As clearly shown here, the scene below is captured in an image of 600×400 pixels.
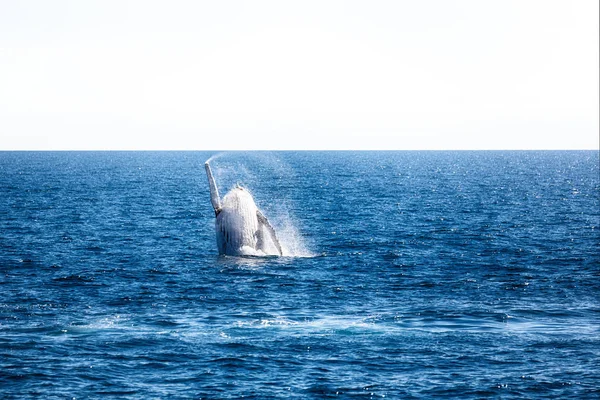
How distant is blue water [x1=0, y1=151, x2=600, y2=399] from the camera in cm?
2644

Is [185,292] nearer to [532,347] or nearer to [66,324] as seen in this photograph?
[66,324]

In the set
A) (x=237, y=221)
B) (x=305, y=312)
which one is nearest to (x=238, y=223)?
(x=237, y=221)

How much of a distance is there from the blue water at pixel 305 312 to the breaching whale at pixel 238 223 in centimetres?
124

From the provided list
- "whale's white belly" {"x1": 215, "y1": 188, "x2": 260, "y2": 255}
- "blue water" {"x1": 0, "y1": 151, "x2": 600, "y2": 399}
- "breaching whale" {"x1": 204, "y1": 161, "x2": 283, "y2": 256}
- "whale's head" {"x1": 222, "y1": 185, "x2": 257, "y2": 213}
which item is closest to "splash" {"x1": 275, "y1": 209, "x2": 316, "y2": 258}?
"blue water" {"x1": 0, "y1": 151, "x2": 600, "y2": 399}

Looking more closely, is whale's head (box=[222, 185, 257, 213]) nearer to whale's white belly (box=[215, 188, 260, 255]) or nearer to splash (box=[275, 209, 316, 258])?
whale's white belly (box=[215, 188, 260, 255])

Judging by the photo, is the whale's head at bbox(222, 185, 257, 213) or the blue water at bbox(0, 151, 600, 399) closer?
the blue water at bbox(0, 151, 600, 399)

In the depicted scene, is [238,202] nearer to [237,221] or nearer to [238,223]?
[237,221]

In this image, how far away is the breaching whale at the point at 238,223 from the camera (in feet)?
142

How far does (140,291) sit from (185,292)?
2.56 metres

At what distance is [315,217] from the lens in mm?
81750

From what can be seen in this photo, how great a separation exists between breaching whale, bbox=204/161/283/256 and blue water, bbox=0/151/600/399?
49.0 inches

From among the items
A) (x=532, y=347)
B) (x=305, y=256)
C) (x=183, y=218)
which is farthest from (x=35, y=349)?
(x=183, y=218)

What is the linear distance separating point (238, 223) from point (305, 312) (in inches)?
373

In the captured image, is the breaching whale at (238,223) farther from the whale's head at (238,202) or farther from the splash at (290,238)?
the splash at (290,238)
